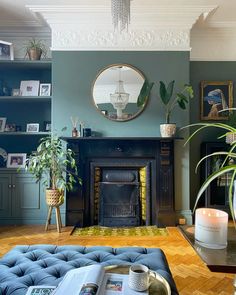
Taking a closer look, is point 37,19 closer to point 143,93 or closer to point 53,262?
point 143,93

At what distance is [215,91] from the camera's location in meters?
3.87

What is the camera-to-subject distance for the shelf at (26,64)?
351cm

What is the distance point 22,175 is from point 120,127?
5.09 ft

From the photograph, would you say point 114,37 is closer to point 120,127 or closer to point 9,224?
point 120,127

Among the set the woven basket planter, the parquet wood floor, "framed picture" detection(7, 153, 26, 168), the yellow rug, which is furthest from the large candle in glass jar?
"framed picture" detection(7, 153, 26, 168)

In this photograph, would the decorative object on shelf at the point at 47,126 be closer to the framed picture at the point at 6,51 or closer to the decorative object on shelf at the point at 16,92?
the decorative object on shelf at the point at 16,92

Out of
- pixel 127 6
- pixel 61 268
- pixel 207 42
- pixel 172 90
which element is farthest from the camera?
pixel 207 42

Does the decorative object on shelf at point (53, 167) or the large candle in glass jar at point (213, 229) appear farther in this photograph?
the decorative object on shelf at point (53, 167)

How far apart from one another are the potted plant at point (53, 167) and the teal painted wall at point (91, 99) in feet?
1.32

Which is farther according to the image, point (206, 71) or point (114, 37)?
point (206, 71)

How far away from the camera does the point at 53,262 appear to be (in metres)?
1.40

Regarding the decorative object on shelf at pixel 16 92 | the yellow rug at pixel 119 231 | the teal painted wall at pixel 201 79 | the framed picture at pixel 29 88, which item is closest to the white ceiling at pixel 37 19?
the teal painted wall at pixel 201 79

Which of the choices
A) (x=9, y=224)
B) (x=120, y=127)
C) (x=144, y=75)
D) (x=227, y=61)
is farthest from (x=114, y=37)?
(x=9, y=224)

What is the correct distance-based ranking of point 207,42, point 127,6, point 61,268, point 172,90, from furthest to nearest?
point 207,42 < point 172,90 < point 127,6 < point 61,268
